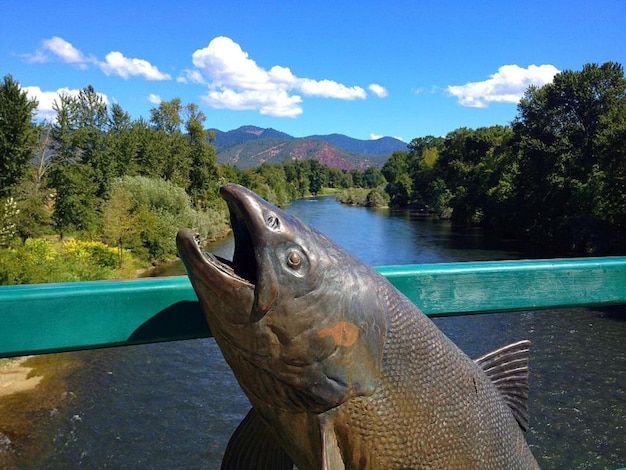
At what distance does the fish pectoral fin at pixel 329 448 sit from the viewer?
3.68ft

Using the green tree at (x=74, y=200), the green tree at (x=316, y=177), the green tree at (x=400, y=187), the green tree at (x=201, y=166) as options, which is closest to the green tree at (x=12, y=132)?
the green tree at (x=74, y=200)

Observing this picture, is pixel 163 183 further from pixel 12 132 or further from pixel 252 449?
pixel 252 449

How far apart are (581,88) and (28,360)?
33240 mm

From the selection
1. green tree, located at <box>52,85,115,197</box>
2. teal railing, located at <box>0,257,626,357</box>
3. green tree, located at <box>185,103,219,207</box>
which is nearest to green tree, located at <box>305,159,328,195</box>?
green tree, located at <box>185,103,219,207</box>

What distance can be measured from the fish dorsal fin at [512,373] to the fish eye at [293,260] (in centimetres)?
69

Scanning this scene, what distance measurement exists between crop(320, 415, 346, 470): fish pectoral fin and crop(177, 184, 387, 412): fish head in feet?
0.12

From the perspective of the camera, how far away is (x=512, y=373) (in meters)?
1.57

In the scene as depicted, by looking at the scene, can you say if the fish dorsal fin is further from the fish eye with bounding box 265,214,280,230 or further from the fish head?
the fish eye with bounding box 265,214,280,230

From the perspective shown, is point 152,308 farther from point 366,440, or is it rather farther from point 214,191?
point 214,191

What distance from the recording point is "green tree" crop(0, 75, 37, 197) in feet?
90.0

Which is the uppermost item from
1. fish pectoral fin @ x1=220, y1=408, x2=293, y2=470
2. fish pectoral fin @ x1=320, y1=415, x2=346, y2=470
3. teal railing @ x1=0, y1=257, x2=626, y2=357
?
teal railing @ x1=0, y1=257, x2=626, y2=357

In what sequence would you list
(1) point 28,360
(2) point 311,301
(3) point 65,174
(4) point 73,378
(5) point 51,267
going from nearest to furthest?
1. (2) point 311,301
2. (4) point 73,378
3. (1) point 28,360
4. (5) point 51,267
5. (3) point 65,174

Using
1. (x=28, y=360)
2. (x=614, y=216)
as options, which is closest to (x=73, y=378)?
(x=28, y=360)

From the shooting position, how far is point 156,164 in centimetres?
4403
